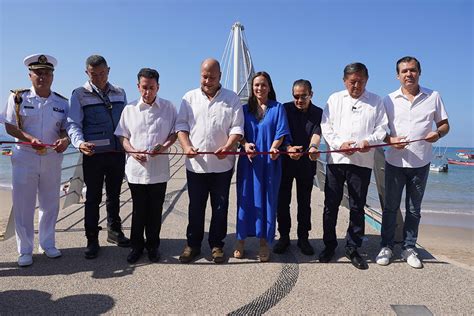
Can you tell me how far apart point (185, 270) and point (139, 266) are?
400mm

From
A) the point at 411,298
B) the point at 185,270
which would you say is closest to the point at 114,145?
the point at 185,270

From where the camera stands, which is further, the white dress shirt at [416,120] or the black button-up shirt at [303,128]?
the black button-up shirt at [303,128]

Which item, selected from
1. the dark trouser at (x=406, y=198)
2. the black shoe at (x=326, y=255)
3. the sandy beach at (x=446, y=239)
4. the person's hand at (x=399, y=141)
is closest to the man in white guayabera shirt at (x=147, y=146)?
the black shoe at (x=326, y=255)

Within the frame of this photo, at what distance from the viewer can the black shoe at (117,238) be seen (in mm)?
3445

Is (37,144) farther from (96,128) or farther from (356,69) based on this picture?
(356,69)

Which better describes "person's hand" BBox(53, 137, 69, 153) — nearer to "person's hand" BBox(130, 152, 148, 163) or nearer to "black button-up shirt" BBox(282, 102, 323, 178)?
"person's hand" BBox(130, 152, 148, 163)

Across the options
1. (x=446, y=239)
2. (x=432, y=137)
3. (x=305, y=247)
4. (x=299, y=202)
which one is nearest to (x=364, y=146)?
(x=432, y=137)

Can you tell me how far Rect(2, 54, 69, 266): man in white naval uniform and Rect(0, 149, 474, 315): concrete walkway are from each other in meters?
0.36

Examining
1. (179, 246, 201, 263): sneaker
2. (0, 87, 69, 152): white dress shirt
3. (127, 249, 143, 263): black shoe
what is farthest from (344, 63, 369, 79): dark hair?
(0, 87, 69, 152): white dress shirt

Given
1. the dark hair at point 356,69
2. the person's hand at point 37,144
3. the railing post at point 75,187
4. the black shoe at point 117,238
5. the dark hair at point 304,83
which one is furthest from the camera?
the railing post at point 75,187

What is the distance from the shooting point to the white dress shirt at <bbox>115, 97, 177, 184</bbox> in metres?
2.96

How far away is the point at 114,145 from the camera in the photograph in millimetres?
3189

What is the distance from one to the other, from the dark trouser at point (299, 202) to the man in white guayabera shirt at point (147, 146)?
1.09 metres

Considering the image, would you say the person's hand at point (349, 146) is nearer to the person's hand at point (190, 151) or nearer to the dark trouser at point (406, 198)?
the dark trouser at point (406, 198)
